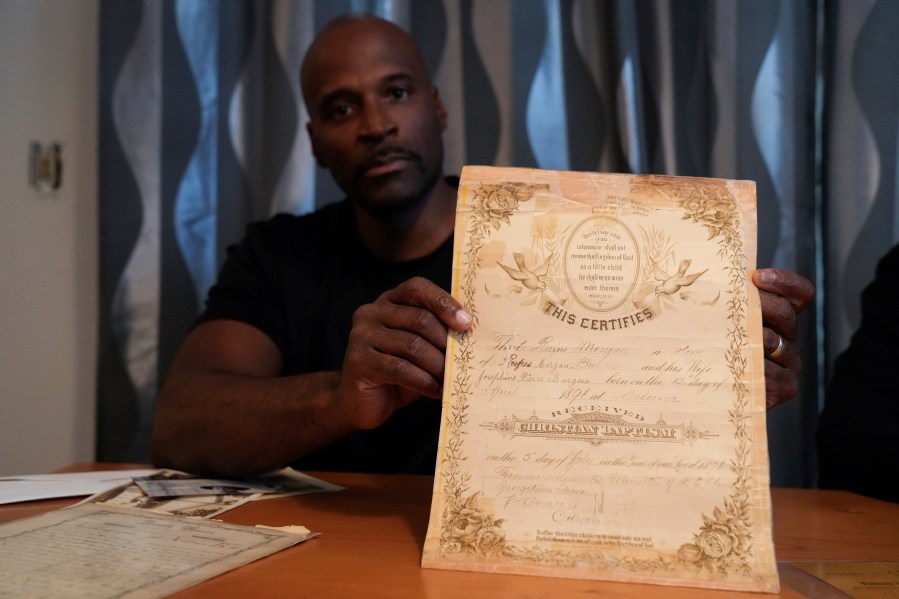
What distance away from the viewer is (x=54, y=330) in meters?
1.74

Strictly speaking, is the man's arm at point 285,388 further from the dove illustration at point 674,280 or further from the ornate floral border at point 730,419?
A: the dove illustration at point 674,280

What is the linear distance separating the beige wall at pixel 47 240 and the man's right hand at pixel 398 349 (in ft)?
3.69

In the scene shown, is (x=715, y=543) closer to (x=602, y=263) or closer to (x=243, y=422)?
(x=602, y=263)

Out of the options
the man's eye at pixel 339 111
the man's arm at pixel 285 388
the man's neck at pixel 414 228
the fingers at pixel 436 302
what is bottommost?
the man's arm at pixel 285 388

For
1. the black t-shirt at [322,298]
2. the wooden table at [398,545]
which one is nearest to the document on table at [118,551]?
the wooden table at [398,545]

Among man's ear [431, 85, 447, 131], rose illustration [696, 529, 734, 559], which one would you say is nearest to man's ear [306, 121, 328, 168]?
man's ear [431, 85, 447, 131]

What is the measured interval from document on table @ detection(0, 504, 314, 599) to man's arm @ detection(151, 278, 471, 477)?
184 millimetres

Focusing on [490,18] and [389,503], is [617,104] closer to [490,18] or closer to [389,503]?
[490,18]

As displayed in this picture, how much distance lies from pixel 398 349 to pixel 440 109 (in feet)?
2.97

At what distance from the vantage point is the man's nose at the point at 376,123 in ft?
4.58

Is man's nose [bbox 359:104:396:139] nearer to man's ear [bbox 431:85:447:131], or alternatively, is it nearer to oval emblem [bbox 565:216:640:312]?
man's ear [bbox 431:85:447:131]

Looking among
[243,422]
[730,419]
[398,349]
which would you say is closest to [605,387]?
[730,419]

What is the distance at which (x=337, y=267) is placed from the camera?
4.88 ft

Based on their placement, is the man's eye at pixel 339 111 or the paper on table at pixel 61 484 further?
the man's eye at pixel 339 111
